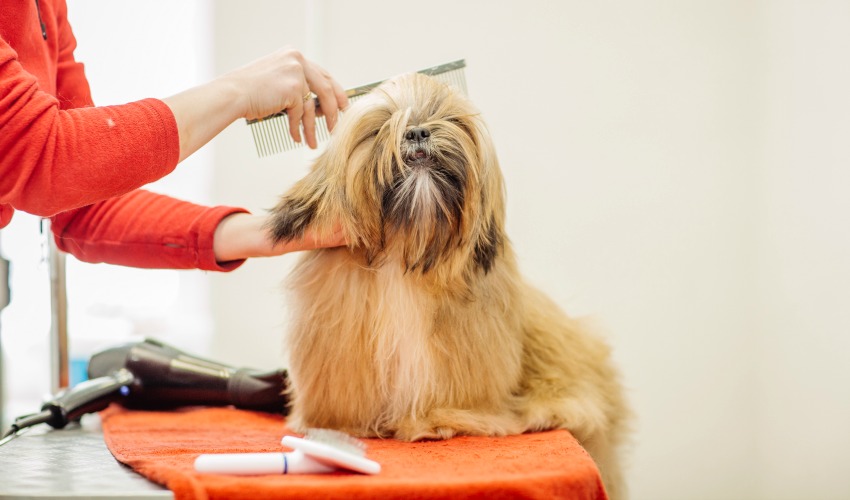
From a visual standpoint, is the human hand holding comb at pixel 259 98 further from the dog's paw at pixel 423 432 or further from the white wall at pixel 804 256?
the white wall at pixel 804 256

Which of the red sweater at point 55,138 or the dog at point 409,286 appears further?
the dog at point 409,286

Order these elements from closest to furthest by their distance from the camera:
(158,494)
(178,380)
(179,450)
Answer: (158,494) < (179,450) < (178,380)

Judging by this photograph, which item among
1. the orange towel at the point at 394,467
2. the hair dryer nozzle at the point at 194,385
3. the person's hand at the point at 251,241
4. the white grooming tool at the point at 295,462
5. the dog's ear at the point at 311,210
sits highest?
the dog's ear at the point at 311,210

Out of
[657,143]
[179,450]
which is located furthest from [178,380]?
[657,143]

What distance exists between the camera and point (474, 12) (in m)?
2.23

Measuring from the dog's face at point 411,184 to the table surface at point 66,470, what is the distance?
476mm

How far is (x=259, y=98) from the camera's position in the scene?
1.29 m

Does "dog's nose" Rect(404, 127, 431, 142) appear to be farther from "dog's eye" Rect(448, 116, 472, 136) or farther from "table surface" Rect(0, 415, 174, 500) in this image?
"table surface" Rect(0, 415, 174, 500)

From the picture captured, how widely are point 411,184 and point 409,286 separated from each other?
195 mm

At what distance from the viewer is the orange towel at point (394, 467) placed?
0.89m

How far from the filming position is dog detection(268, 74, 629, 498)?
129 cm

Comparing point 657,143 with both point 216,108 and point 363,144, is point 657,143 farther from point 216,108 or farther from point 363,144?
point 216,108

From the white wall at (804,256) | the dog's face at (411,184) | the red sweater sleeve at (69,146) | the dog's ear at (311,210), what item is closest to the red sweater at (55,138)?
the red sweater sleeve at (69,146)

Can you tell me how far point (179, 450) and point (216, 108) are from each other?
537mm
